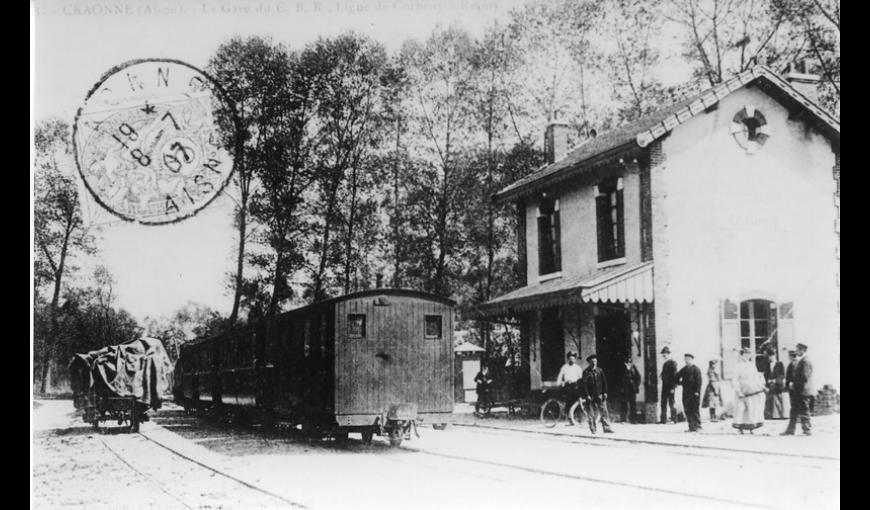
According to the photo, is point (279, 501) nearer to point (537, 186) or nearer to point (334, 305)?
point (334, 305)

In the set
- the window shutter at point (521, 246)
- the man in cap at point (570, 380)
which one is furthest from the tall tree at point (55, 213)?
the window shutter at point (521, 246)

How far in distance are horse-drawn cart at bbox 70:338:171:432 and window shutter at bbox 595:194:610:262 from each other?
9.05 metres

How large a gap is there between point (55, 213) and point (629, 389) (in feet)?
34.3

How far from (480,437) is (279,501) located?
5.92 meters

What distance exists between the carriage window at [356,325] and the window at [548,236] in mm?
7422

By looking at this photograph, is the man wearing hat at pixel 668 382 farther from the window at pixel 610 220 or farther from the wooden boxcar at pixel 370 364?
the wooden boxcar at pixel 370 364

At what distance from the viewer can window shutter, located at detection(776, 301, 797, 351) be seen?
13.2 metres

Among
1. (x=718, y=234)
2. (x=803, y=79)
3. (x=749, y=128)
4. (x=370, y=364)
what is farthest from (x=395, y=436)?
(x=803, y=79)

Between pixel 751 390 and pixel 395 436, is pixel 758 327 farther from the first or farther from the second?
pixel 395 436

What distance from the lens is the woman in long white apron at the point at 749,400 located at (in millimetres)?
12805

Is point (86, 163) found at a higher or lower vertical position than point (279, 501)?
higher

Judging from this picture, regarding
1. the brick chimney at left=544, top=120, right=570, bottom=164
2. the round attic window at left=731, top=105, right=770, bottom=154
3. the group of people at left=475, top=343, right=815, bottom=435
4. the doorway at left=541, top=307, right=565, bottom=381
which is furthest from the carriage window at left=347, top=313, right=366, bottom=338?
the brick chimney at left=544, top=120, right=570, bottom=164
